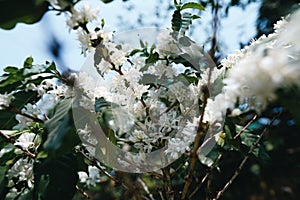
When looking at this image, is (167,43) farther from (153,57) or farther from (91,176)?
(91,176)

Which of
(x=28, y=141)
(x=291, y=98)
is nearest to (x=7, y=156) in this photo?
(x=28, y=141)

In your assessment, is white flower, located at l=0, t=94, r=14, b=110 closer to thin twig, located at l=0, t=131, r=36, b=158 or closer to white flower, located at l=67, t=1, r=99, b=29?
thin twig, located at l=0, t=131, r=36, b=158

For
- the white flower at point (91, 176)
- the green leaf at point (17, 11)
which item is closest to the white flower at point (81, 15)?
the green leaf at point (17, 11)

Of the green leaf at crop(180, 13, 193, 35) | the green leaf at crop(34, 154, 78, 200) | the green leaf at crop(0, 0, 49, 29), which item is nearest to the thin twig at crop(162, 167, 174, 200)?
the green leaf at crop(34, 154, 78, 200)

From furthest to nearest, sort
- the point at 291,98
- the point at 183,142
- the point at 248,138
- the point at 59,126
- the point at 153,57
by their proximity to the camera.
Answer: the point at 248,138 < the point at 153,57 < the point at 183,142 < the point at 59,126 < the point at 291,98

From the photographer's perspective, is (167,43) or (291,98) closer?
(291,98)

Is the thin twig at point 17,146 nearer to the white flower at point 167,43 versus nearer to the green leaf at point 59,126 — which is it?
the green leaf at point 59,126
